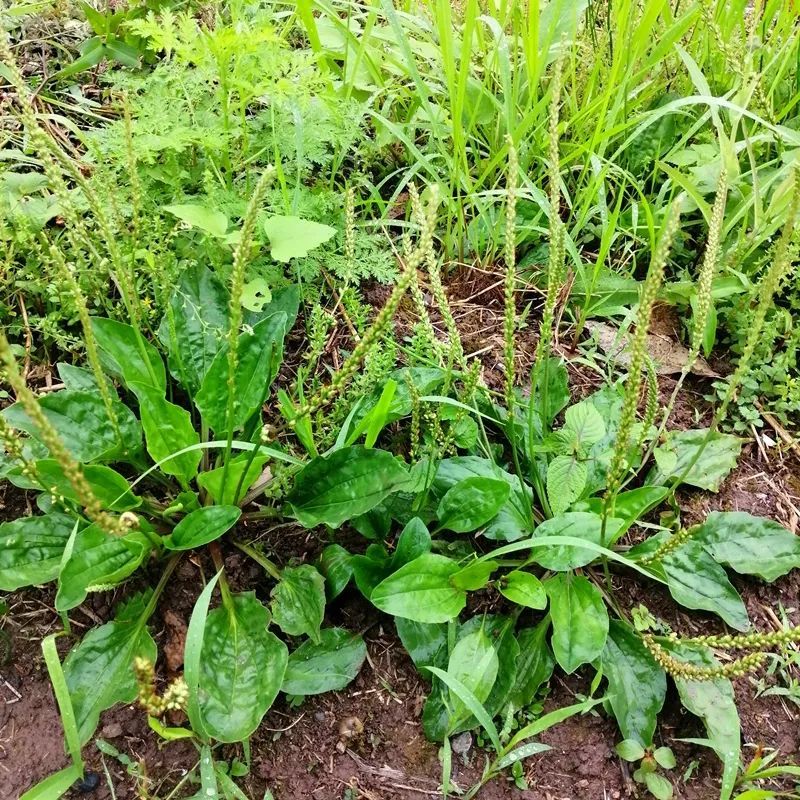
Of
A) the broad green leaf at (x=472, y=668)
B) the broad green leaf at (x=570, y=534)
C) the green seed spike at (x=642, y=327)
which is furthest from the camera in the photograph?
the broad green leaf at (x=570, y=534)

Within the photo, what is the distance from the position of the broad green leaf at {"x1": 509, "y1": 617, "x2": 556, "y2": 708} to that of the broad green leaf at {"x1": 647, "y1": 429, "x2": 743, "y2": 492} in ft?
1.82

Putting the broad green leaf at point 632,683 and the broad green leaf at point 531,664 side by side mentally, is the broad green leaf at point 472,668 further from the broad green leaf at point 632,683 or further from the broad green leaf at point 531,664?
the broad green leaf at point 632,683

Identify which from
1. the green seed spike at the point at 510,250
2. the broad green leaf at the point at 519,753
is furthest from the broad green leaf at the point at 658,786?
the green seed spike at the point at 510,250

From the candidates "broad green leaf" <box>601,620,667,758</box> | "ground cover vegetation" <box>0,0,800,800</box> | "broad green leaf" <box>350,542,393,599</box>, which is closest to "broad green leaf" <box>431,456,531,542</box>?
"ground cover vegetation" <box>0,0,800,800</box>

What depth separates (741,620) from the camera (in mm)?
1704

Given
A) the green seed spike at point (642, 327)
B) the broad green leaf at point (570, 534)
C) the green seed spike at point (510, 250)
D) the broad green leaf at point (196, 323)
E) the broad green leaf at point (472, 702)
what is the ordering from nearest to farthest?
the green seed spike at point (642, 327)
the green seed spike at point (510, 250)
the broad green leaf at point (472, 702)
the broad green leaf at point (570, 534)
the broad green leaf at point (196, 323)

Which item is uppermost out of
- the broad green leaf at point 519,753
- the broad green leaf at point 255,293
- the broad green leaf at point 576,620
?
the broad green leaf at point 255,293

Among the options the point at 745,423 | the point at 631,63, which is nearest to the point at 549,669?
the point at 745,423

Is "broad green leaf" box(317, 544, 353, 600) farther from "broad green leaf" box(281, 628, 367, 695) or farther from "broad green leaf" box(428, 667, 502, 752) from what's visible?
"broad green leaf" box(428, 667, 502, 752)

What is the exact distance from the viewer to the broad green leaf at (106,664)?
1.44 m

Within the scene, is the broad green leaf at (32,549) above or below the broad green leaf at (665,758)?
above

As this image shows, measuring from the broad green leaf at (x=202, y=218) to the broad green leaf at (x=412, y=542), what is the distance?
83cm

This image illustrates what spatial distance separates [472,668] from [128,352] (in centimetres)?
114

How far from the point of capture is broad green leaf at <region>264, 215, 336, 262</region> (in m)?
1.69
